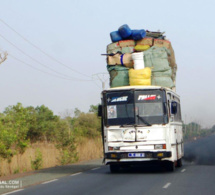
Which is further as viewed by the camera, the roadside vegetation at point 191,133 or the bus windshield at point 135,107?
the roadside vegetation at point 191,133

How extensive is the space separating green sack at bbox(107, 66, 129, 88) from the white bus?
5.18ft

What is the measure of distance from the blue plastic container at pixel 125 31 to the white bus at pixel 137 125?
298cm

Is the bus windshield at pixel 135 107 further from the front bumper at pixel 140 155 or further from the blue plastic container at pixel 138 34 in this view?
the blue plastic container at pixel 138 34

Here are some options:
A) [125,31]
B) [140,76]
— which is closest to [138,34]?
[125,31]

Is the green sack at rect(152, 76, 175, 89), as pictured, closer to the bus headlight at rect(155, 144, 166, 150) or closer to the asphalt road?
the bus headlight at rect(155, 144, 166, 150)

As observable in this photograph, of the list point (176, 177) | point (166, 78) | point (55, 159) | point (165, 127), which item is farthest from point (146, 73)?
point (55, 159)

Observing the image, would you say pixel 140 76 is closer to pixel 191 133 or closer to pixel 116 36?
pixel 116 36

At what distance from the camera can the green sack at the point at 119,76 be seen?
66.7 feet

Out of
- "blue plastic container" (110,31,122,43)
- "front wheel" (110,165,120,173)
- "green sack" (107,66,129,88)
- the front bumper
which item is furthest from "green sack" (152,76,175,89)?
"front wheel" (110,165,120,173)

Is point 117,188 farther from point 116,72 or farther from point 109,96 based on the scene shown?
point 116,72

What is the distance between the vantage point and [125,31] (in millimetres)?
20500

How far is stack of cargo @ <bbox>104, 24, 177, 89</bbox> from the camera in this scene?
19.8m

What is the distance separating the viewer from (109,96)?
18.9 metres

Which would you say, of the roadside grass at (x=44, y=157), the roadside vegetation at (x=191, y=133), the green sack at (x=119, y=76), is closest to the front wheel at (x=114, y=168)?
the green sack at (x=119, y=76)
